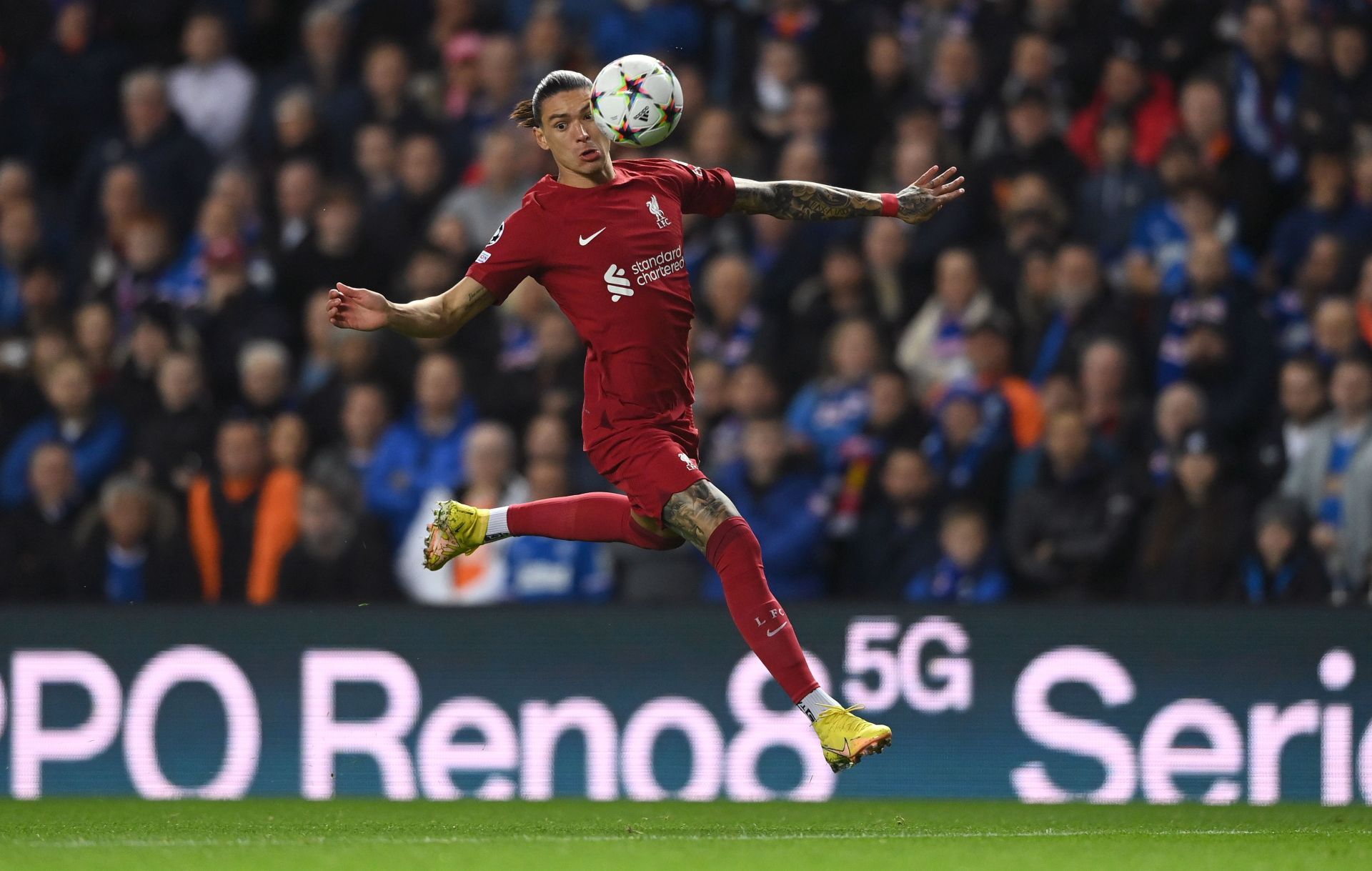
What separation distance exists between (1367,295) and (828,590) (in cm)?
310

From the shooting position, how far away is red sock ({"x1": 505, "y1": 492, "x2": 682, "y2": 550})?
8.34m

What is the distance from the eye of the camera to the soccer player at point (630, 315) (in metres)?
7.85

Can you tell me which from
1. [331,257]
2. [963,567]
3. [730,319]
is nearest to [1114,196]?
[730,319]

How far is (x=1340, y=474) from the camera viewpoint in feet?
35.2

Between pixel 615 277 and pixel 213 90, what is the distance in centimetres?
728

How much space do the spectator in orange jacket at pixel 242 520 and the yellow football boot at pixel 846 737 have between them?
15.0 ft

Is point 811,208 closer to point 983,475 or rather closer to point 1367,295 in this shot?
point 983,475

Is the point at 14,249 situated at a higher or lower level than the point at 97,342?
higher

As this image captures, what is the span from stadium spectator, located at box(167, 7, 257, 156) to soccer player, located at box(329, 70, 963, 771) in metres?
6.65

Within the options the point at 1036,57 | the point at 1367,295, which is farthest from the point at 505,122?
the point at 1367,295

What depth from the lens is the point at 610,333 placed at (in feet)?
26.4

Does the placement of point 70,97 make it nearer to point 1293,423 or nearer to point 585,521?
point 585,521

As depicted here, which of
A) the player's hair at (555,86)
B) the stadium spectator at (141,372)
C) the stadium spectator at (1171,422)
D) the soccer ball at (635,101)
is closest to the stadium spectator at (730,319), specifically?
the stadium spectator at (1171,422)

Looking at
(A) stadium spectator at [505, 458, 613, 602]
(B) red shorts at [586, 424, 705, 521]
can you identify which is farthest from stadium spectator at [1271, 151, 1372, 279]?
(B) red shorts at [586, 424, 705, 521]
